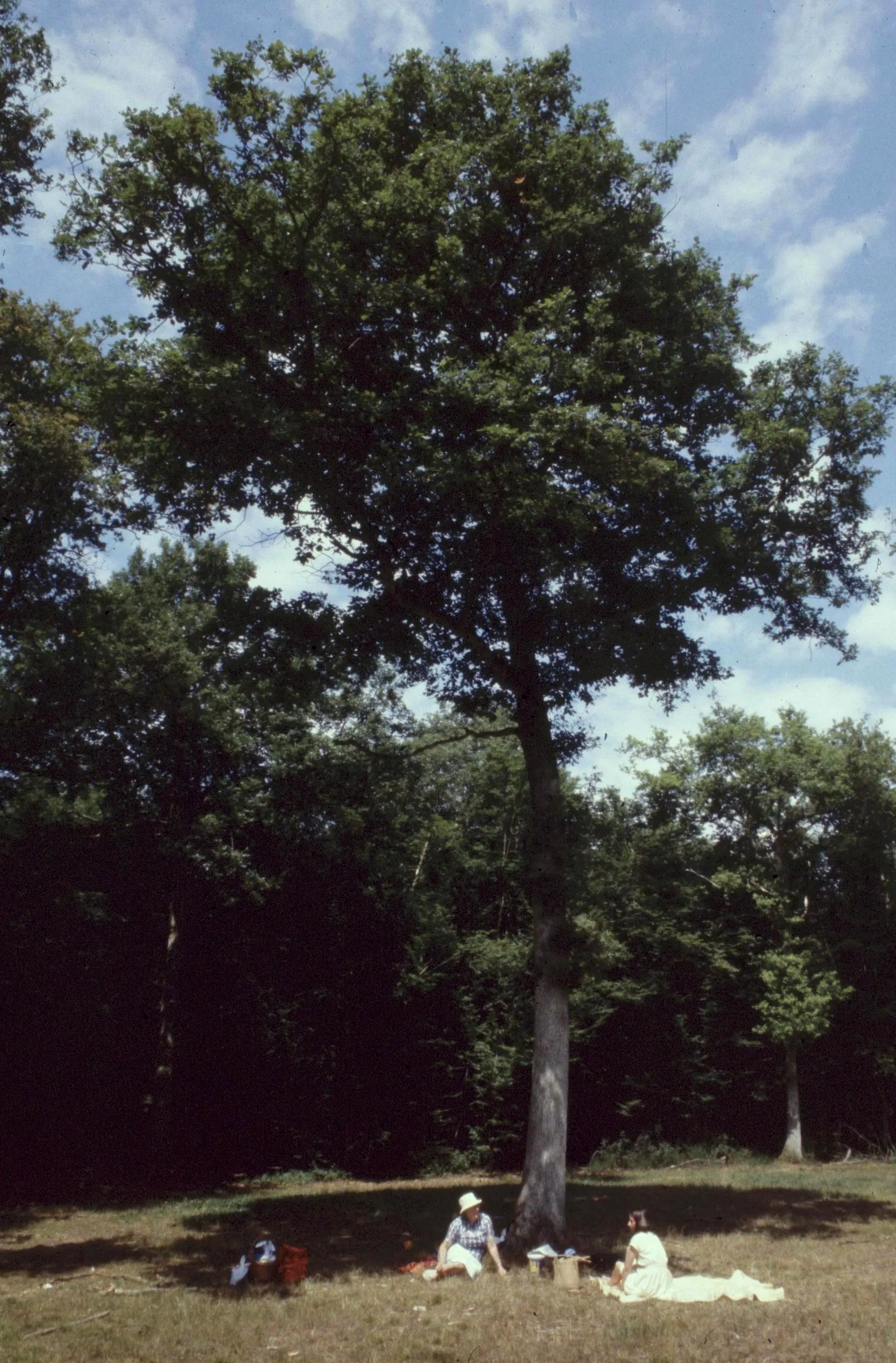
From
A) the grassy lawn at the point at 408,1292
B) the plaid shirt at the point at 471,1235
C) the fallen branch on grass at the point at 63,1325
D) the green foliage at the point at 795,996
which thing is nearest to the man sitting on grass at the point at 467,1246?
the plaid shirt at the point at 471,1235

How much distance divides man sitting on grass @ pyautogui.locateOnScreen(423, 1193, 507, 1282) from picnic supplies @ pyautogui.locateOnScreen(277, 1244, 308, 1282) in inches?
54.1

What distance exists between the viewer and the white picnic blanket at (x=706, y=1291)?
9945 millimetres

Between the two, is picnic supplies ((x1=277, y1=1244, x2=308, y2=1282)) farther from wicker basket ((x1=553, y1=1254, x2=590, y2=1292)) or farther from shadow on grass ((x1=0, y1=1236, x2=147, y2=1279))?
wicker basket ((x1=553, y1=1254, x2=590, y2=1292))

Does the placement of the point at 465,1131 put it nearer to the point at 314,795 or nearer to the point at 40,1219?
the point at 314,795

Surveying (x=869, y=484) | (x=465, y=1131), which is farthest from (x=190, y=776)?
(x=869, y=484)

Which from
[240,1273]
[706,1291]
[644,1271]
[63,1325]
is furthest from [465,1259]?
[63,1325]

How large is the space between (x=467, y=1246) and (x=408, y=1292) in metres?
1.41

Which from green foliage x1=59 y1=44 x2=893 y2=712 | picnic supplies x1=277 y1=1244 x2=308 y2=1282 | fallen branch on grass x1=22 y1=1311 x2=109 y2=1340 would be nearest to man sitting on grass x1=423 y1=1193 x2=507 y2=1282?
picnic supplies x1=277 y1=1244 x2=308 y2=1282

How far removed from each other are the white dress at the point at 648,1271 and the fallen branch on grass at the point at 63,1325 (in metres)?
5.20

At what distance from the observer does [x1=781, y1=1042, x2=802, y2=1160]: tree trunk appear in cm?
2802

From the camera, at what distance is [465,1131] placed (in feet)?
86.1

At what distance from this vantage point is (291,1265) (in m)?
10.8

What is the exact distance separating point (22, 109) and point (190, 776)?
14.5m

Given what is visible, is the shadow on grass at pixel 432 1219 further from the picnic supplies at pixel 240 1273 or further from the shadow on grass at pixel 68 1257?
the shadow on grass at pixel 68 1257
